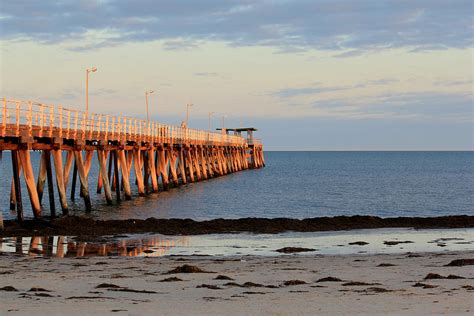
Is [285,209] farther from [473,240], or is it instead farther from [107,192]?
[473,240]

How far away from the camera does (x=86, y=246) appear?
22.6m

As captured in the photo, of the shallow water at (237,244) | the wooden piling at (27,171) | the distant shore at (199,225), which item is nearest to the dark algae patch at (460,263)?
the shallow water at (237,244)

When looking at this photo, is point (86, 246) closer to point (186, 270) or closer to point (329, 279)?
point (186, 270)

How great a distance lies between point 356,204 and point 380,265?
30.6m

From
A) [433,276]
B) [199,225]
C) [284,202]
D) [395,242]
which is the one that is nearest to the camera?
[433,276]

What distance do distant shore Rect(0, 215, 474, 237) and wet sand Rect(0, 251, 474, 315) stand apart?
6.38m

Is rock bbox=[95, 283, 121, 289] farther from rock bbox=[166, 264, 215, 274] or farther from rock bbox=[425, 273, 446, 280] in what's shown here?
rock bbox=[425, 273, 446, 280]

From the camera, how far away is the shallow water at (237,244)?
2148cm

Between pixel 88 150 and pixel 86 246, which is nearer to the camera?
pixel 86 246

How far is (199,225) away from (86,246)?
627 centimetres

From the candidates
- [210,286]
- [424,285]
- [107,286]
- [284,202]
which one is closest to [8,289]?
[107,286]

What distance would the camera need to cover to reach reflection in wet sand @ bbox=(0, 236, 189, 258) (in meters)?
21.0

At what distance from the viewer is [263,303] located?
12383 mm

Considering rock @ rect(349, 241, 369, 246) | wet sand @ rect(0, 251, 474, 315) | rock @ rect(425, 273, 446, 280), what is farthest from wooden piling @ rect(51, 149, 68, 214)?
rock @ rect(425, 273, 446, 280)
